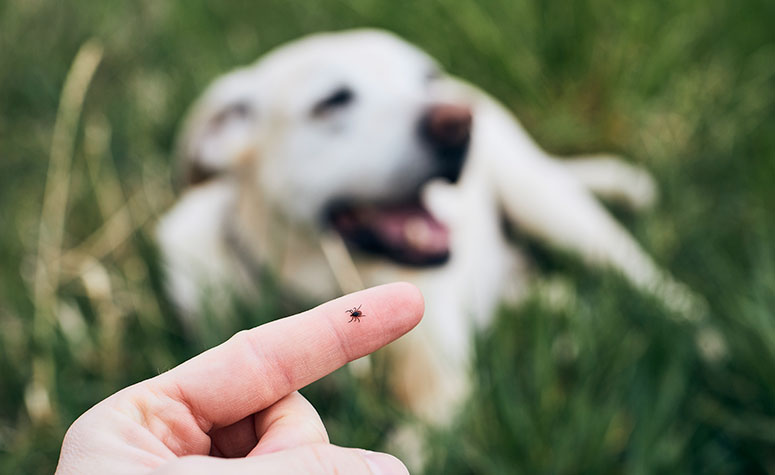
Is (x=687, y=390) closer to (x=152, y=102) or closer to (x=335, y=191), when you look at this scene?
(x=335, y=191)

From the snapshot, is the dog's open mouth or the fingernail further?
the dog's open mouth

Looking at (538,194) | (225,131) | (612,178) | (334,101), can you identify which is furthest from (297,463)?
(612,178)

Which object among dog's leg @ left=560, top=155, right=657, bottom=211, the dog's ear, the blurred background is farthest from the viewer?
dog's leg @ left=560, top=155, right=657, bottom=211

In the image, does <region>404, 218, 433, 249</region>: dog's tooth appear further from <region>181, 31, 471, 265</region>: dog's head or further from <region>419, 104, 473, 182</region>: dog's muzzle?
<region>419, 104, 473, 182</region>: dog's muzzle

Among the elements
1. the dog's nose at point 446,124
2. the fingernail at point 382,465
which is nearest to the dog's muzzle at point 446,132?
the dog's nose at point 446,124

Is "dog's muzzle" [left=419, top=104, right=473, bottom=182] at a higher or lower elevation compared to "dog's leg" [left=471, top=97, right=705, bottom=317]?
higher

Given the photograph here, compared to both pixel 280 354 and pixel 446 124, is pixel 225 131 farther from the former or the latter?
pixel 280 354

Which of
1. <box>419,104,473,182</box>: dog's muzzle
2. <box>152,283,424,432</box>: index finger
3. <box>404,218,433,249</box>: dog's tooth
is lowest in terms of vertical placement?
<box>404,218,433,249</box>: dog's tooth

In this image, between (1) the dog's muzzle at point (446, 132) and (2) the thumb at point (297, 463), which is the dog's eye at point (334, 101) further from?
(2) the thumb at point (297, 463)

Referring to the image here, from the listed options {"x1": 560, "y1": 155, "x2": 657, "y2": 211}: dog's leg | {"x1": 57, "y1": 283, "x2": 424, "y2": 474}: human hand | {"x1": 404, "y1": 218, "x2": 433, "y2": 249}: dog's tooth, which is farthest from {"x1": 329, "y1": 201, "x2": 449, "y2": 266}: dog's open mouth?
{"x1": 57, "y1": 283, "x2": 424, "y2": 474}: human hand
